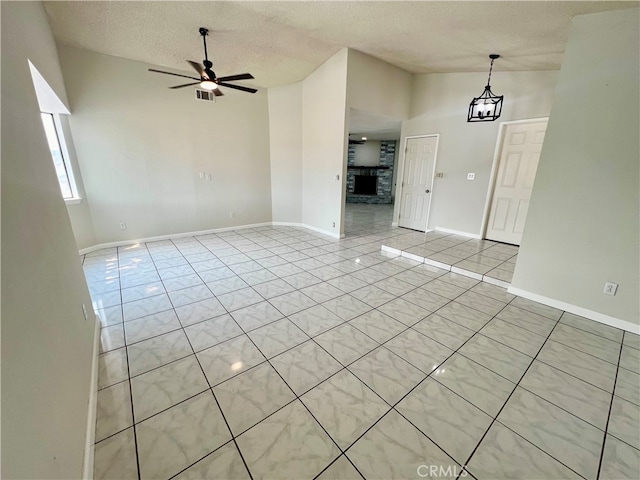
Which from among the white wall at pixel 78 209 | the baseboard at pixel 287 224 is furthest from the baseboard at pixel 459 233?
the white wall at pixel 78 209

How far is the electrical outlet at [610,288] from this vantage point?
2.44m

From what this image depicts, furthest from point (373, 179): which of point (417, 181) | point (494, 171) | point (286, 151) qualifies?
point (494, 171)

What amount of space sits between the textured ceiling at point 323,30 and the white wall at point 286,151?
1.10 m

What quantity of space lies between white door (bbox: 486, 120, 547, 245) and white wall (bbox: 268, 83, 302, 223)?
12.8ft

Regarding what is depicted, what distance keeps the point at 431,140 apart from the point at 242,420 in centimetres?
561

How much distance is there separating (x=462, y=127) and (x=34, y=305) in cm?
593

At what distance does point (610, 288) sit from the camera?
8.09 feet

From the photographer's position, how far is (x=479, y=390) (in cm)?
173

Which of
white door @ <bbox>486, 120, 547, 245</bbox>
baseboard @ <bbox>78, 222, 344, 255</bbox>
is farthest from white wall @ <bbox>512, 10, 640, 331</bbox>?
baseboard @ <bbox>78, 222, 344, 255</bbox>

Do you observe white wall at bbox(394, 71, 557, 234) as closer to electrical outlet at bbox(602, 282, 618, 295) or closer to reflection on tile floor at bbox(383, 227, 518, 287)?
reflection on tile floor at bbox(383, 227, 518, 287)

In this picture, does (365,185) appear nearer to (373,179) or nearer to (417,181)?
(373,179)

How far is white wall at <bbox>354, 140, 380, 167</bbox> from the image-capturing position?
10.3 m

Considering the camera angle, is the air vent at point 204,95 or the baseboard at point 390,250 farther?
the air vent at point 204,95

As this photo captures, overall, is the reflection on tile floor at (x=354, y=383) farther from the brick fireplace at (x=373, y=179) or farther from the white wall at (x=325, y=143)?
the brick fireplace at (x=373, y=179)
